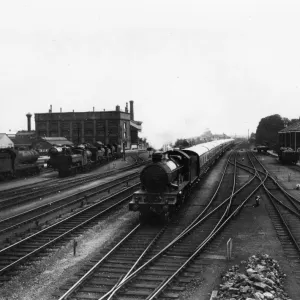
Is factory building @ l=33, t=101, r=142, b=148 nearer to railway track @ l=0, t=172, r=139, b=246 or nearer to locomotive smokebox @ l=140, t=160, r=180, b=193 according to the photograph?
railway track @ l=0, t=172, r=139, b=246

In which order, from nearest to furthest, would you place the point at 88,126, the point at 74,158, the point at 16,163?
the point at 16,163 → the point at 74,158 → the point at 88,126

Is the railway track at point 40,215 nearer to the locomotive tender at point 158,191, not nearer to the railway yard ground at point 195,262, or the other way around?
the railway yard ground at point 195,262

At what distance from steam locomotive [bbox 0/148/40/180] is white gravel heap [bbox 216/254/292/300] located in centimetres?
2529

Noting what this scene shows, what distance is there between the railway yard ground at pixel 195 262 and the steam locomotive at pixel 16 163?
553 inches

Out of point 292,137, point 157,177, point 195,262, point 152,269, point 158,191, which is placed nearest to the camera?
point 152,269

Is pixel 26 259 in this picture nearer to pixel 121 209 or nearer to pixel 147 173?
pixel 147 173

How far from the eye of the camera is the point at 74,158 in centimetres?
3456

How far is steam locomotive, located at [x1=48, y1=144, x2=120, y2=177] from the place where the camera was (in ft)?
110

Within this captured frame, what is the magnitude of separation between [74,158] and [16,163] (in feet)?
17.2

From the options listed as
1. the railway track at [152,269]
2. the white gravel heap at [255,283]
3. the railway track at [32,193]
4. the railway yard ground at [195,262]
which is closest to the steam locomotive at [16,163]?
the railway track at [32,193]

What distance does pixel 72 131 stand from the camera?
74812 millimetres

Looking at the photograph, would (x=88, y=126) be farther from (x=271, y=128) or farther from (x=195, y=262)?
(x=195, y=262)

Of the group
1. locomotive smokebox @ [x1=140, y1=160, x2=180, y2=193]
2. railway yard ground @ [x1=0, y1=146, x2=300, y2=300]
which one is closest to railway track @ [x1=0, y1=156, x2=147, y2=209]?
railway yard ground @ [x1=0, y1=146, x2=300, y2=300]

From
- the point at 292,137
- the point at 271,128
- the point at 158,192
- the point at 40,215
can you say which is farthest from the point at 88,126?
the point at 158,192
